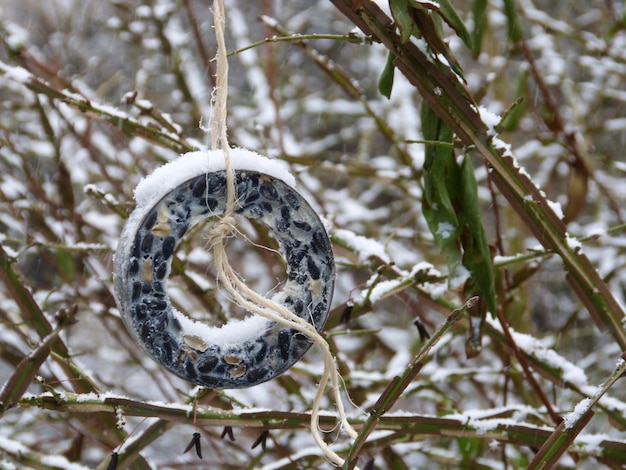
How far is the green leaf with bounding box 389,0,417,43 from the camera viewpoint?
841mm

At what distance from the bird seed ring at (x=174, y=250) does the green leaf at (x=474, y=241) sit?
26 centimetres

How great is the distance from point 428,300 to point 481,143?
0.39 m

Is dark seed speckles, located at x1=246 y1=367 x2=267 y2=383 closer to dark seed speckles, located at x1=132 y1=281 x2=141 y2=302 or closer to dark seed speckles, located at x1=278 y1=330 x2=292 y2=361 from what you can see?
dark seed speckles, located at x1=278 y1=330 x2=292 y2=361

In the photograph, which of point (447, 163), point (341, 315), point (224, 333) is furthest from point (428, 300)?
point (224, 333)

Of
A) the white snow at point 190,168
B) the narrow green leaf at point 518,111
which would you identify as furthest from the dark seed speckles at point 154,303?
the narrow green leaf at point 518,111

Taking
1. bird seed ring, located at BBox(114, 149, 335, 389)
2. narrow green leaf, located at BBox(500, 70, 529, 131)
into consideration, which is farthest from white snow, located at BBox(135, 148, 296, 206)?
narrow green leaf, located at BBox(500, 70, 529, 131)

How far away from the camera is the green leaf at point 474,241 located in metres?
1.04

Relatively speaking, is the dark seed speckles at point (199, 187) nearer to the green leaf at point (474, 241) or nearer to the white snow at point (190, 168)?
the white snow at point (190, 168)

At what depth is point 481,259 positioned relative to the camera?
106 cm

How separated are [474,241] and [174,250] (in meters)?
0.46

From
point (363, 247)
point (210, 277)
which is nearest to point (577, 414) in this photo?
point (363, 247)

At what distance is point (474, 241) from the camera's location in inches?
41.8

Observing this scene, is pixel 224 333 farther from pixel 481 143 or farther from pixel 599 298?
pixel 599 298

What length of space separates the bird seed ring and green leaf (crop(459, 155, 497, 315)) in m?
0.26
